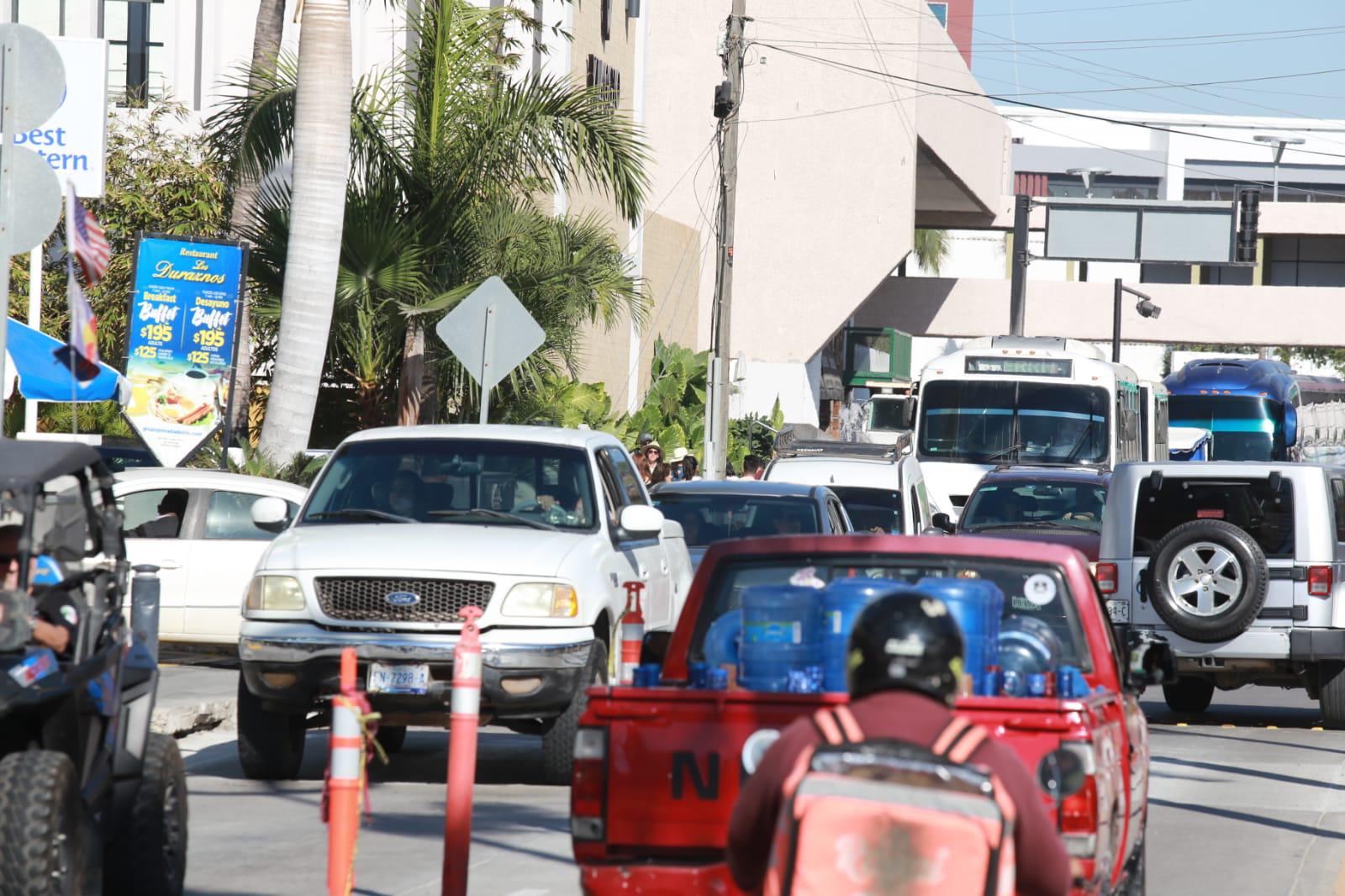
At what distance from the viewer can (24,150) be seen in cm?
938

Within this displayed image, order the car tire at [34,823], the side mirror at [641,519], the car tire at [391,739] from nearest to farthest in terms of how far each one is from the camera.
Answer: the car tire at [34,823] < the side mirror at [641,519] < the car tire at [391,739]

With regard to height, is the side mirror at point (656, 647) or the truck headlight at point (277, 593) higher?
the side mirror at point (656, 647)

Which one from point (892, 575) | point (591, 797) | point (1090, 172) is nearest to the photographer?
point (591, 797)

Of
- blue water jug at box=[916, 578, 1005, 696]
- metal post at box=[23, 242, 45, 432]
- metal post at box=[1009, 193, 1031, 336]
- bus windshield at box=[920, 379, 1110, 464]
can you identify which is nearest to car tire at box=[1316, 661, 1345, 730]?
blue water jug at box=[916, 578, 1005, 696]

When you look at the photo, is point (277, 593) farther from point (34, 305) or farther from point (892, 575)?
point (34, 305)

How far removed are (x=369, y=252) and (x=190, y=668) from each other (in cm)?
694

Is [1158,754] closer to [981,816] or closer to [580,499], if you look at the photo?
[580,499]

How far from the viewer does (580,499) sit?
38.4 feet

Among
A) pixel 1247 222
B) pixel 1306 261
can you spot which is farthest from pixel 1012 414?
pixel 1306 261

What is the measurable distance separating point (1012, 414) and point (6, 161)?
63.9 feet

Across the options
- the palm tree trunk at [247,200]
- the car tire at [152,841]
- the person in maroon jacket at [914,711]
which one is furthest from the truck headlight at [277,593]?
the palm tree trunk at [247,200]

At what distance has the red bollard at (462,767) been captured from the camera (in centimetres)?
673

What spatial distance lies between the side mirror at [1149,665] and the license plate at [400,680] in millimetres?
4376

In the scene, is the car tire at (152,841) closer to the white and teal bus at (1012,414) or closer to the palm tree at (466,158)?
the palm tree at (466,158)
